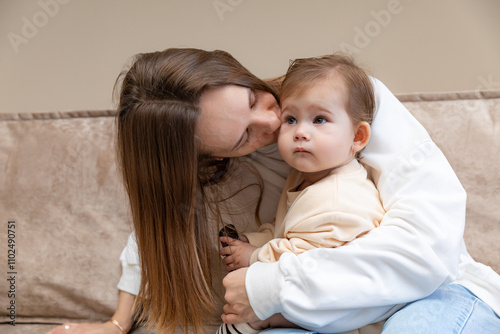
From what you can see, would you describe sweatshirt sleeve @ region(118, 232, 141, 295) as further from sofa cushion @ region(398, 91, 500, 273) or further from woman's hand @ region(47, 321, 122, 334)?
sofa cushion @ region(398, 91, 500, 273)

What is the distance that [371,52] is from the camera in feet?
6.20

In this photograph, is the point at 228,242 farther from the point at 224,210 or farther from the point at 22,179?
the point at 22,179

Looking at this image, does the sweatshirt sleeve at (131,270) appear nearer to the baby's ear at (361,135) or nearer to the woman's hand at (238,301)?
the woman's hand at (238,301)

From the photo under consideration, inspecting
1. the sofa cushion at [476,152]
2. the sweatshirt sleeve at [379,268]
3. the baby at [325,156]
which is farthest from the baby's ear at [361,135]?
the sofa cushion at [476,152]

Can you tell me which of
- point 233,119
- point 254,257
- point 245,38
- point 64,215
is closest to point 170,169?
point 233,119

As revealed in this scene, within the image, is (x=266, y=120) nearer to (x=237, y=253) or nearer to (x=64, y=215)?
(x=237, y=253)

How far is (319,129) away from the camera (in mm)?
1170

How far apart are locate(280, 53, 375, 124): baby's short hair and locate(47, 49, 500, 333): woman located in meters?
0.05

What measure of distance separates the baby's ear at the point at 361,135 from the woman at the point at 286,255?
4 centimetres

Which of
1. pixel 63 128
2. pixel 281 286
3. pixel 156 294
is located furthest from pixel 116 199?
pixel 281 286

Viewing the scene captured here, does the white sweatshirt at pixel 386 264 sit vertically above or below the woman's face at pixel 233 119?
below

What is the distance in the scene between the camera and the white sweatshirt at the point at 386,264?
1065 millimetres

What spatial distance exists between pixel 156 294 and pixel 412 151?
0.73m

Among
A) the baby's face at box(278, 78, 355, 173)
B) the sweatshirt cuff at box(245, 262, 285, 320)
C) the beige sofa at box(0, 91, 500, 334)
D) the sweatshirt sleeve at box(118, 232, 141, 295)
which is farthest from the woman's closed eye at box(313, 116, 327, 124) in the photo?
the beige sofa at box(0, 91, 500, 334)
